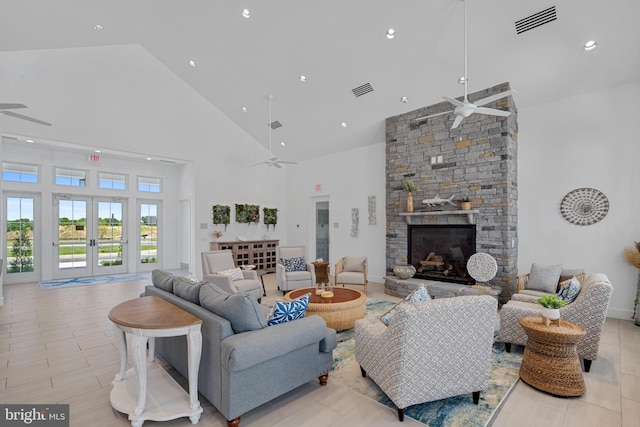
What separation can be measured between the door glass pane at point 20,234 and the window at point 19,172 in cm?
46

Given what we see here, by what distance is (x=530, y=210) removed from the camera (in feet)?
17.9

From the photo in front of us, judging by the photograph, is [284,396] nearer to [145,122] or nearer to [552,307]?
[552,307]

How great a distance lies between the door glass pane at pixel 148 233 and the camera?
8992 millimetres

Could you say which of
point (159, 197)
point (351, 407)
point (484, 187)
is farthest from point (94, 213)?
point (484, 187)

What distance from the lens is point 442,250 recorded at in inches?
237

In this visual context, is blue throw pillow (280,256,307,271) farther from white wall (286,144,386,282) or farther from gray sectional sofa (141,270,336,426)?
gray sectional sofa (141,270,336,426)

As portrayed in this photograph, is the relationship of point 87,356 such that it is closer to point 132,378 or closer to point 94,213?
point 132,378

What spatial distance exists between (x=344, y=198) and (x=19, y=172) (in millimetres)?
7688

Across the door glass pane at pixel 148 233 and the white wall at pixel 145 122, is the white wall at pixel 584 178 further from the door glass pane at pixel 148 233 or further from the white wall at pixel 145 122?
the door glass pane at pixel 148 233

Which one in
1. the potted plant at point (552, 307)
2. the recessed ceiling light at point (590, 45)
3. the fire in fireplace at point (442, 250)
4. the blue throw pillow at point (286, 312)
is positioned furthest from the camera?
the fire in fireplace at point (442, 250)

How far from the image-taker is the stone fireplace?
521 centimetres

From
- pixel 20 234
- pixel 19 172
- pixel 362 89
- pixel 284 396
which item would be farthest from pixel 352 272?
pixel 19 172

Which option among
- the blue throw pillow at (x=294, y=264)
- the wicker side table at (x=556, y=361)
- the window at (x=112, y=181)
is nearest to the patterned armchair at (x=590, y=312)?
the wicker side table at (x=556, y=361)

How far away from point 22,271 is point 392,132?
29.9 feet
